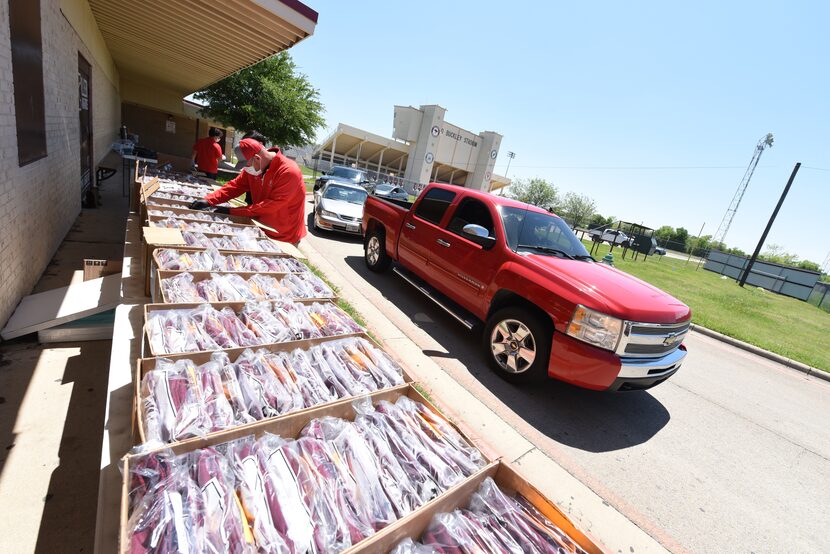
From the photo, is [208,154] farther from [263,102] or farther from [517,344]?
[263,102]

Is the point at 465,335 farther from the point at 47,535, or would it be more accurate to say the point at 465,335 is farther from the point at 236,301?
the point at 47,535

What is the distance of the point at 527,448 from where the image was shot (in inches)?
123

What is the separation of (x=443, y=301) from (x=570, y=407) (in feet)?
6.69

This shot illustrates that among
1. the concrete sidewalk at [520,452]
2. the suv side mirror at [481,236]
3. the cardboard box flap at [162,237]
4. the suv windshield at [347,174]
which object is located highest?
the suv windshield at [347,174]

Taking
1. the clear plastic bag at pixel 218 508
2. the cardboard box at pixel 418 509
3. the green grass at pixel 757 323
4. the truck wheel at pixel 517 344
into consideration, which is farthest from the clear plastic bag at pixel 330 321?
the green grass at pixel 757 323

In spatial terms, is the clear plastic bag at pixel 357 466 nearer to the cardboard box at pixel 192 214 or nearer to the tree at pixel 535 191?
the cardboard box at pixel 192 214

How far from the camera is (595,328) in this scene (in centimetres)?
339

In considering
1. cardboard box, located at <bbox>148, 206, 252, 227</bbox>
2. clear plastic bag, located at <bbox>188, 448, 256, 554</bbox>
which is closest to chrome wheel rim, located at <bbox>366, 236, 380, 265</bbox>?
cardboard box, located at <bbox>148, 206, 252, 227</bbox>

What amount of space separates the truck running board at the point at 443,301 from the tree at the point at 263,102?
1654 centimetres

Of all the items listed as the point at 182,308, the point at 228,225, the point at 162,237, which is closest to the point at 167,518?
the point at 182,308

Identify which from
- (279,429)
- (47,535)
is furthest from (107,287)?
(279,429)

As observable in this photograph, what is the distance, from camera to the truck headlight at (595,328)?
3.35 meters

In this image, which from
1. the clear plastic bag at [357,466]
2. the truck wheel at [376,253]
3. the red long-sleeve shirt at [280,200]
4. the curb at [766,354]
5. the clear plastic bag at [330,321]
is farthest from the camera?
the truck wheel at [376,253]

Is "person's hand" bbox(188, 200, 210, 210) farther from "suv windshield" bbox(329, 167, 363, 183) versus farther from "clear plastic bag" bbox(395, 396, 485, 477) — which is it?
"suv windshield" bbox(329, 167, 363, 183)
